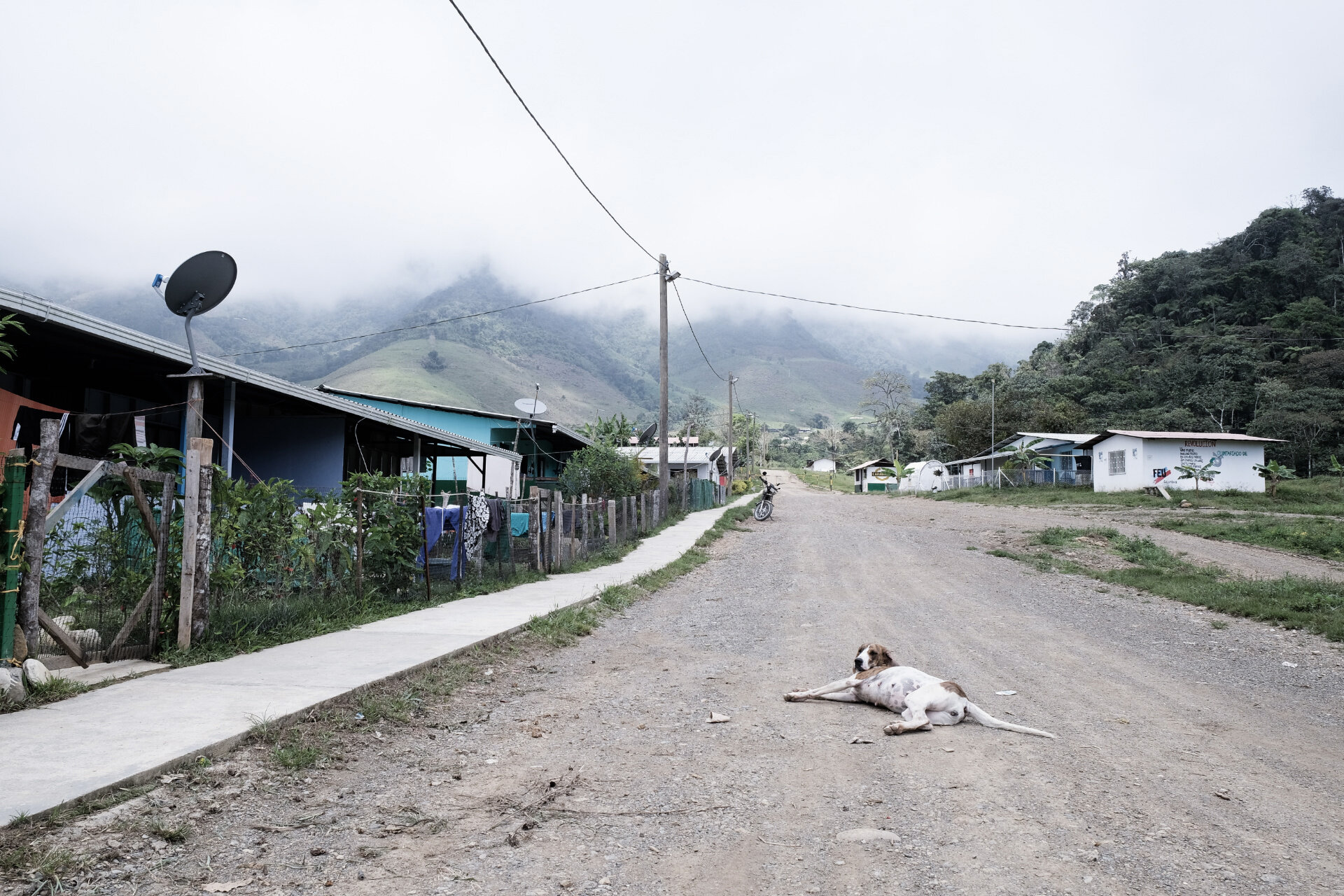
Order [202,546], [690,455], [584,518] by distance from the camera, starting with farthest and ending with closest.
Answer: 1. [690,455]
2. [584,518]
3. [202,546]

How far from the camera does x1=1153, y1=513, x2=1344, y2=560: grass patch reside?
18359 mm

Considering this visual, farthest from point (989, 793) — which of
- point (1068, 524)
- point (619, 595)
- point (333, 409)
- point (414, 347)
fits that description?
point (414, 347)

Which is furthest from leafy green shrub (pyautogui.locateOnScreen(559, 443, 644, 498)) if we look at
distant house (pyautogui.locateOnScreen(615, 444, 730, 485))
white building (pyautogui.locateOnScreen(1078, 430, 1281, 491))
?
white building (pyautogui.locateOnScreen(1078, 430, 1281, 491))

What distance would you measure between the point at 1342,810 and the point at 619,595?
29.9ft

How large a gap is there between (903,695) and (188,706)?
4.80m

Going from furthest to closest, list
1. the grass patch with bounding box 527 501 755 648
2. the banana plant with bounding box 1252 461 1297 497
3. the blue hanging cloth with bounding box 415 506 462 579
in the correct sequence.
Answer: the banana plant with bounding box 1252 461 1297 497 < the blue hanging cloth with bounding box 415 506 462 579 < the grass patch with bounding box 527 501 755 648

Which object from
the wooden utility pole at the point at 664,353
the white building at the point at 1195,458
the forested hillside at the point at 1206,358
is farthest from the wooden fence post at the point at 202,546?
the forested hillside at the point at 1206,358

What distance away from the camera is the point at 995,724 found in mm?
5406

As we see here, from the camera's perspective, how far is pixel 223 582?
745 centimetres

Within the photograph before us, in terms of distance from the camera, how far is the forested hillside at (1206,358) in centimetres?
5512

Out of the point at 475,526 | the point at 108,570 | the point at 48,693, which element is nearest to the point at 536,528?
the point at 475,526

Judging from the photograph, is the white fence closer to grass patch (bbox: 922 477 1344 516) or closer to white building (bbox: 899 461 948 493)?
grass patch (bbox: 922 477 1344 516)

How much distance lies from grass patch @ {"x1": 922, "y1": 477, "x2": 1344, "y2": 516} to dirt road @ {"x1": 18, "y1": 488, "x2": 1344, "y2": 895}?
26601 millimetres

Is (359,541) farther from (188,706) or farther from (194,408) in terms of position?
(188,706)
